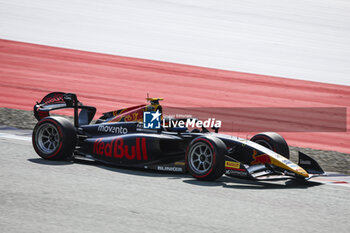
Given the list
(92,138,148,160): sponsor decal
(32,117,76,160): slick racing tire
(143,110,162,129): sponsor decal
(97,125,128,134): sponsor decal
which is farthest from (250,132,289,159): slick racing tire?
(32,117,76,160): slick racing tire

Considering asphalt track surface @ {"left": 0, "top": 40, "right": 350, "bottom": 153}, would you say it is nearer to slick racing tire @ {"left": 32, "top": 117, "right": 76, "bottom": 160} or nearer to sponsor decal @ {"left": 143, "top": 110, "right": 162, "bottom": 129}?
sponsor decal @ {"left": 143, "top": 110, "right": 162, "bottom": 129}

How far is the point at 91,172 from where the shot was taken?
8141 mm

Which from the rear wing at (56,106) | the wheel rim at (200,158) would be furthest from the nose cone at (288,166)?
the rear wing at (56,106)

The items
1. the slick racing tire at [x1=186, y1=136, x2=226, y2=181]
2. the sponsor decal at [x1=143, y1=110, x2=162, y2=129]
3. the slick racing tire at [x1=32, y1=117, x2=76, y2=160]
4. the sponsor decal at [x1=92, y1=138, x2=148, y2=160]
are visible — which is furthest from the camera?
the slick racing tire at [x1=32, y1=117, x2=76, y2=160]

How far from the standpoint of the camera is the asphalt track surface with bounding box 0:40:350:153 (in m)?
15.0

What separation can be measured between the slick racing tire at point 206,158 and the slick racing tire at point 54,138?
1.77 meters

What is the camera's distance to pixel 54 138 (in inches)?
345

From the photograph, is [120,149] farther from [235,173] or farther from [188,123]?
[235,173]

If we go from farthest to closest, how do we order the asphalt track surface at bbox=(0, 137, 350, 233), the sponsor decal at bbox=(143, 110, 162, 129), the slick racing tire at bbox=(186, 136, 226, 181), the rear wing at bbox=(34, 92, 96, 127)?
the rear wing at bbox=(34, 92, 96, 127) → the sponsor decal at bbox=(143, 110, 162, 129) → the slick racing tire at bbox=(186, 136, 226, 181) → the asphalt track surface at bbox=(0, 137, 350, 233)

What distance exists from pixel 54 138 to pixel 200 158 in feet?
7.37

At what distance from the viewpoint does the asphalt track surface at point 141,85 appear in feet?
49.3

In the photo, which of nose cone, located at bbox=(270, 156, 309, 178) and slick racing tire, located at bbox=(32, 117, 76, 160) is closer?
nose cone, located at bbox=(270, 156, 309, 178)

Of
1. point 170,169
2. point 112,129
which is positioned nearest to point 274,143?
point 170,169

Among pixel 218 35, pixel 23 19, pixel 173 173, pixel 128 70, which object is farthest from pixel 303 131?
pixel 23 19
